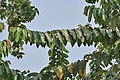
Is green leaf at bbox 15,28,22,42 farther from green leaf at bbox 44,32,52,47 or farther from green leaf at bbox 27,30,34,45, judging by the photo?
green leaf at bbox 44,32,52,47

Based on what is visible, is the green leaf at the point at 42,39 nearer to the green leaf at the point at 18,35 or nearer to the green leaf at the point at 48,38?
the green leaf at the point at 48,38

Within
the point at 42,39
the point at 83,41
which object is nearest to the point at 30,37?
the point at 42,39

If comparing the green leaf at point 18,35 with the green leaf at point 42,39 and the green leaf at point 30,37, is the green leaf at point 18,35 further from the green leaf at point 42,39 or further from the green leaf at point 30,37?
the green leaf at point 42,39

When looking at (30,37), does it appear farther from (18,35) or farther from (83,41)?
(83,41)

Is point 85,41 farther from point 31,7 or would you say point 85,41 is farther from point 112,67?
point 31,7

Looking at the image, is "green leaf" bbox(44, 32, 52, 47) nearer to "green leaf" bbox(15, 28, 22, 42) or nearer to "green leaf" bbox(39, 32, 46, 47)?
"green leaf" bbox(39, 32, 46, 47)

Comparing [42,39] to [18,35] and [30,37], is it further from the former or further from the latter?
[18,35]

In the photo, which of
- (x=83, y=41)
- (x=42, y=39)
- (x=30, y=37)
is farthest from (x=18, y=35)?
Result: (x=83, y=41)

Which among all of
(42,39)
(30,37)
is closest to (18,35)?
(30,37)

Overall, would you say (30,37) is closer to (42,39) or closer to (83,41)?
(42,39)

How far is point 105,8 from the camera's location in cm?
367

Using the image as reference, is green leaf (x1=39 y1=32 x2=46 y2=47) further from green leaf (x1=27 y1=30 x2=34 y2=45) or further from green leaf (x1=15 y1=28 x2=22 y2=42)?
green leaf (x1=15 y1=28 x2=22 y2=42)

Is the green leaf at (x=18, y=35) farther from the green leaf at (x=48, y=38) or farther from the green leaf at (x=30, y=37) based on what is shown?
the green leaf at (x=48, y=38)

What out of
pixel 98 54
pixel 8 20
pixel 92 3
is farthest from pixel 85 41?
pixel 8 20
